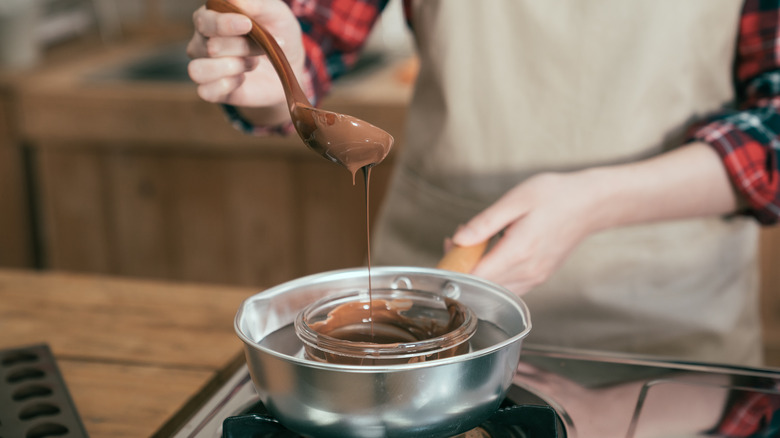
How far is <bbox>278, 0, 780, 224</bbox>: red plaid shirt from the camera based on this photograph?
1.04 m

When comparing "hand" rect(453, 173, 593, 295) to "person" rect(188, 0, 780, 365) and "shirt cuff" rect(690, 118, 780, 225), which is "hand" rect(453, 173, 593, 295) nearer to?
"person" rect(188, 0, 780, 365)

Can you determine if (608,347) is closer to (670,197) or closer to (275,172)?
(670,197)

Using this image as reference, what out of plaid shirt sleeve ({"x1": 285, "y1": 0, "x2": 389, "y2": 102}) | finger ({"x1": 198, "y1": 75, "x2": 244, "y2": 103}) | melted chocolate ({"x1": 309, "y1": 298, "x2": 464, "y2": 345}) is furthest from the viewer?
plaid shirt sleeve ({"x1": 285, "y1": 0, "x2": 389, "y2": 102})

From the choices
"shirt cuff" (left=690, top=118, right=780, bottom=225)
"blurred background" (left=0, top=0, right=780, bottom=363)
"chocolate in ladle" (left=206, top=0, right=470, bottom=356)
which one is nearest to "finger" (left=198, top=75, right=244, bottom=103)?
"chocolate in ladle" (left=206, top=0, right=470, bottom=356)

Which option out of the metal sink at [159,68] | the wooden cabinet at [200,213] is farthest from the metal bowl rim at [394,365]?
the metal sink at [159,68]

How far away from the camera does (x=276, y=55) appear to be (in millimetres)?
780

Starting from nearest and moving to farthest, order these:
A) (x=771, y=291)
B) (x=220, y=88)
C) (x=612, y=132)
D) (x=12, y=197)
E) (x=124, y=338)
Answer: (x=220, y=88) < (x=124, y=338) < (x=612, y=132) < (x=771, y=291) < (x=12, y=197)

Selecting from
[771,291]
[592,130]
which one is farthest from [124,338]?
[771,291]

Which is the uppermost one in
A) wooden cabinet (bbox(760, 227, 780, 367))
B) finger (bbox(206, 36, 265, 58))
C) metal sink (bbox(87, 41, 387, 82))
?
finger (bbox(206, 36, 265, 58))

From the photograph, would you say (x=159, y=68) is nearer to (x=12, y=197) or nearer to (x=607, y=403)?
(x=12, y=197)

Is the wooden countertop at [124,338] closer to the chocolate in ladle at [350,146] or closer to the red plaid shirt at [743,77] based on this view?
the chocolate in ladle at [350,146]

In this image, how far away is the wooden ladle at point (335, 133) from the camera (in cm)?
71

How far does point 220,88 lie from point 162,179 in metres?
1.61

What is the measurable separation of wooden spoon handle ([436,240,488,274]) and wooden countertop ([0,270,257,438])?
0.30 m
